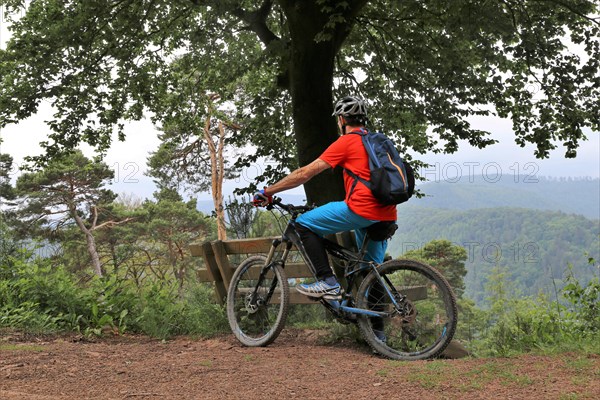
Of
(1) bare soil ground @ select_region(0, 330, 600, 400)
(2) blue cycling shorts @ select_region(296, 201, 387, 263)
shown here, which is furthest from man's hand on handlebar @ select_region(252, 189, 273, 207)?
(1) bare soil ground @ select_region(0, 330, 600, 400)

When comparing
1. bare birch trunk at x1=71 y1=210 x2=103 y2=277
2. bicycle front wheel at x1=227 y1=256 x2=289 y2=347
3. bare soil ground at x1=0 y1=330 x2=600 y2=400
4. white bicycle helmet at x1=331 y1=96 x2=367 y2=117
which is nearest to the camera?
bare soil ground at x1=0 y1=330 x2=600 y2=400

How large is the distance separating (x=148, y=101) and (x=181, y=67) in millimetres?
1526

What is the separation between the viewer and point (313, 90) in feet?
38.9

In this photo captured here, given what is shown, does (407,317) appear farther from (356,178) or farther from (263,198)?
(263,198)

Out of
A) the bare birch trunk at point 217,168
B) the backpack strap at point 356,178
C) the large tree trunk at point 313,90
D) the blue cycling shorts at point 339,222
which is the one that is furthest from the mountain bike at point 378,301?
the bare birch trunk at point 217,168

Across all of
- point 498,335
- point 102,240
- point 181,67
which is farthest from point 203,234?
point 498,335

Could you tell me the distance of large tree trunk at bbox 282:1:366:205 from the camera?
11.7 m

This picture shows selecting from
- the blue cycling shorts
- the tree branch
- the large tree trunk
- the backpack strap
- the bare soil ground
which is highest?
the tree branch

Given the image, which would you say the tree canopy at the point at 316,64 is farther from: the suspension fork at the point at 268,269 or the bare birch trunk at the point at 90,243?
the bare birch trunk at the point at 90,243

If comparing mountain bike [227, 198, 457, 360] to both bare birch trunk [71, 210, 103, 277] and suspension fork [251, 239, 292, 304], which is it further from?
bare birch trunk [71, 210, 103, 277]

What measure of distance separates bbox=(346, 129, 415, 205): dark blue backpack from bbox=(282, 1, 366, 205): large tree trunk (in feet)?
18.7

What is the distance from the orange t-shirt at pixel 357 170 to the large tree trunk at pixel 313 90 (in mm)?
5687

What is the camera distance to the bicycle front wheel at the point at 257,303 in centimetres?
673

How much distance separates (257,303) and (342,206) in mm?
1792
